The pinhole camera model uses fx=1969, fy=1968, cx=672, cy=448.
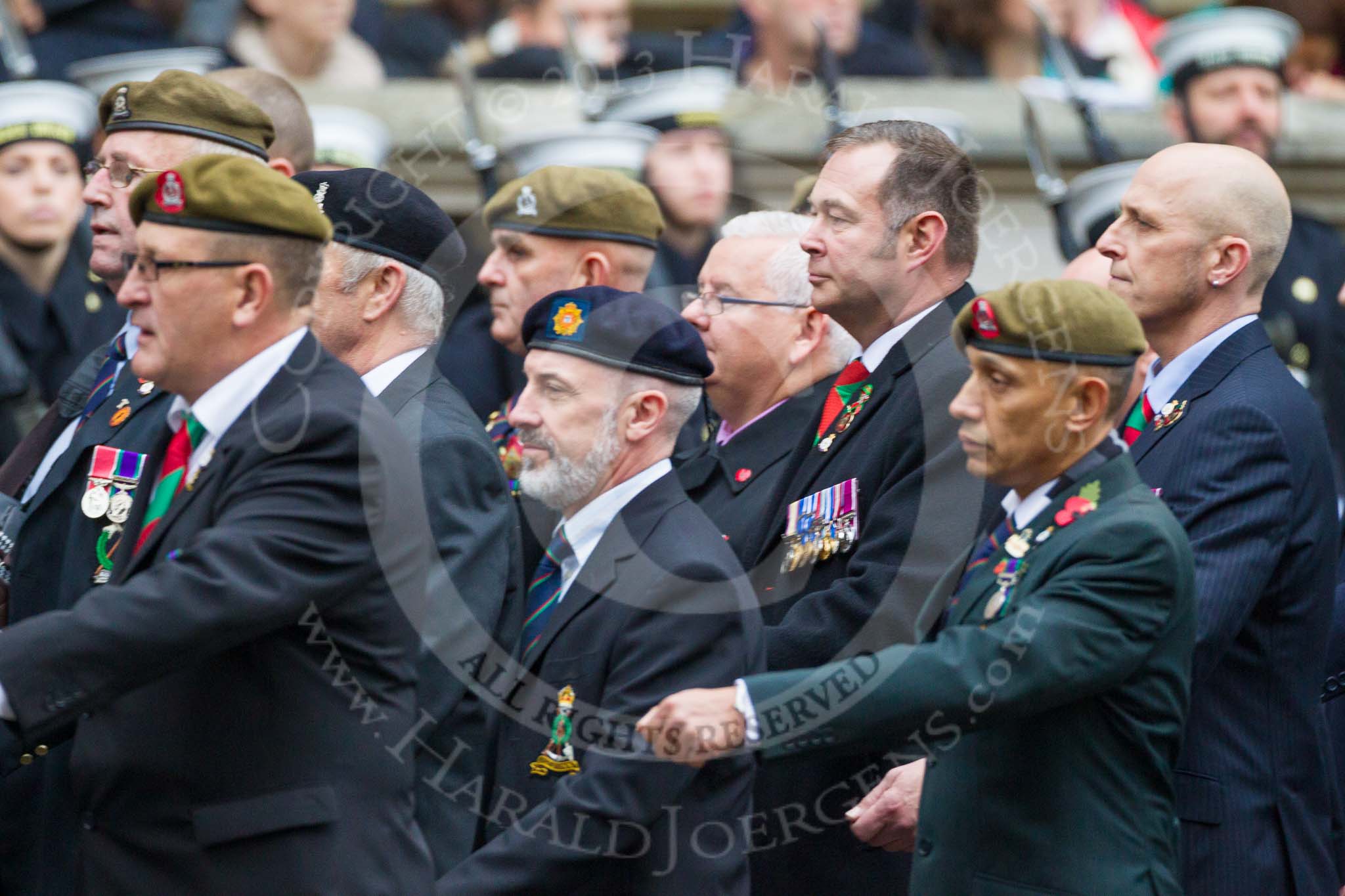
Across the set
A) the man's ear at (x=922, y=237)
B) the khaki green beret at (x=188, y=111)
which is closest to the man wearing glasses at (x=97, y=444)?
the khaki green beret at (x=188, y=111)

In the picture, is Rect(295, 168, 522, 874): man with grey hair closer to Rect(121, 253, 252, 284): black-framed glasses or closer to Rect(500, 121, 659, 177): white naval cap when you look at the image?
Rect(121, 253, 252, 284): black-framed glasses

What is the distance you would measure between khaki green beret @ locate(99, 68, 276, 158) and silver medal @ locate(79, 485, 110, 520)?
89 centimetres

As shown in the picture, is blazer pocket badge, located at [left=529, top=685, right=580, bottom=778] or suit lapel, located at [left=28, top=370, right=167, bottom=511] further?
suit lapel, located at [left=28, top=370, right=167, bottom=511]

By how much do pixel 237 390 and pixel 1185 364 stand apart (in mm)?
1985

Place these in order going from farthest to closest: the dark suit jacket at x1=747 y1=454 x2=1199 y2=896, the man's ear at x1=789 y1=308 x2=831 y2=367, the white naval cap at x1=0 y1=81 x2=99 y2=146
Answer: the white naval cap at x1=0 y1=81 x2=99 y2=146, the man's ear at x1=789 y1=308 x2=831 y2=367, the dark suit jacket at x1=747 y1=454 x2=1199 y2=896

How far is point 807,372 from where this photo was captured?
4.87 metres

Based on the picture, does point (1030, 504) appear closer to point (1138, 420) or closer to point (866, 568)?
point (866, 568)

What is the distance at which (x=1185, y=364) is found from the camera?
4.07 m

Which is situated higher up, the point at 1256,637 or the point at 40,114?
the point at 40,114

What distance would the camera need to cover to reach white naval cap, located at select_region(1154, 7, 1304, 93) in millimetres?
6844

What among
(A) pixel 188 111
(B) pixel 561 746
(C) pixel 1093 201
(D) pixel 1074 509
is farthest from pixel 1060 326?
(C) pixel 1093 201

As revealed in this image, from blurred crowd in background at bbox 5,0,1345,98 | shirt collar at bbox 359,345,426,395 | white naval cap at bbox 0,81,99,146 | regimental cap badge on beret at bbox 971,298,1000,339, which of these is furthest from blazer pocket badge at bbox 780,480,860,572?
blurred crowd in background at bbox 5,0,1345,98

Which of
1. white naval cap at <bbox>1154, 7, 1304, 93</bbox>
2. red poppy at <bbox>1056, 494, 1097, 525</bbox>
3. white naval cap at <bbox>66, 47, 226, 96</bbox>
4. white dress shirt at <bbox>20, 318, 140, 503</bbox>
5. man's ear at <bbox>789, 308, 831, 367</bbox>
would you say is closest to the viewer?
red poppy at <bbox>1056, 494, 1097, 525</bbox>

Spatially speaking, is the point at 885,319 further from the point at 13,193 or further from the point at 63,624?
the point at 13,193
